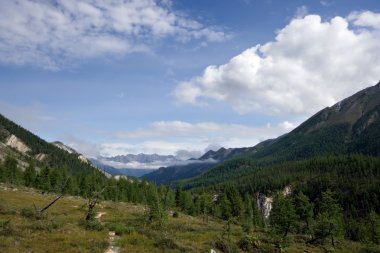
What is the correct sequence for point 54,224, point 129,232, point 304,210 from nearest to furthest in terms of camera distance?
point 54,224 → point 129,232 → point 304,210

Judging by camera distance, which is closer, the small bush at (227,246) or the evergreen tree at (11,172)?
the small bush at (227,246)

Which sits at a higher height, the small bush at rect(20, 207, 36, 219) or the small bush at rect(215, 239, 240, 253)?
the small bush at rect(20, 207, 36, 219)

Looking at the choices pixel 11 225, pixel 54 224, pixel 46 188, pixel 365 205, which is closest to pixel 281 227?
pixel 54 224

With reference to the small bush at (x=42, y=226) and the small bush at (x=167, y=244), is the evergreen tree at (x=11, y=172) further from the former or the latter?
the small bush at (x=167, y=244)

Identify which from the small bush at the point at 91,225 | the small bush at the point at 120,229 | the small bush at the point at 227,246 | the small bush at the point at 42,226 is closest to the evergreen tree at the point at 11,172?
the small bush at the point at 91,225

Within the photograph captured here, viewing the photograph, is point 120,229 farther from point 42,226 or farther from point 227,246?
point 227,246

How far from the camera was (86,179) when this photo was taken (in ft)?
428

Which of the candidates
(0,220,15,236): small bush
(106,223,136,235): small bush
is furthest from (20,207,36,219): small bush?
(106,223,136,235): small bush

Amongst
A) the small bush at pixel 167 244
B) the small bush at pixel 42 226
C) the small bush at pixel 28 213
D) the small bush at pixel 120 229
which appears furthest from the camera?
the small bush at pixel 28 213

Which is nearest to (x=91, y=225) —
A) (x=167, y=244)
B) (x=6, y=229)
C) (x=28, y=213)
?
(x=28, y=213)

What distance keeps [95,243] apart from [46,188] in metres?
90.5

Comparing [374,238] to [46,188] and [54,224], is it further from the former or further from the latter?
[46,188]

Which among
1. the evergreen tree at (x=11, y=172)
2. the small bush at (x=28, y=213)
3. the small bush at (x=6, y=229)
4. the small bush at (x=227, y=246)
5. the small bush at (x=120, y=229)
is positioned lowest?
the small bush at (x=227, y=246)

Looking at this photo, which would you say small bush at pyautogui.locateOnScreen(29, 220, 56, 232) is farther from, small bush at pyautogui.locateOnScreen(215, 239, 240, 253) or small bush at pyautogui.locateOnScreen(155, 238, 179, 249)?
small bush at pyautogui.locateOnScreen(215, 239, 240, 253)
